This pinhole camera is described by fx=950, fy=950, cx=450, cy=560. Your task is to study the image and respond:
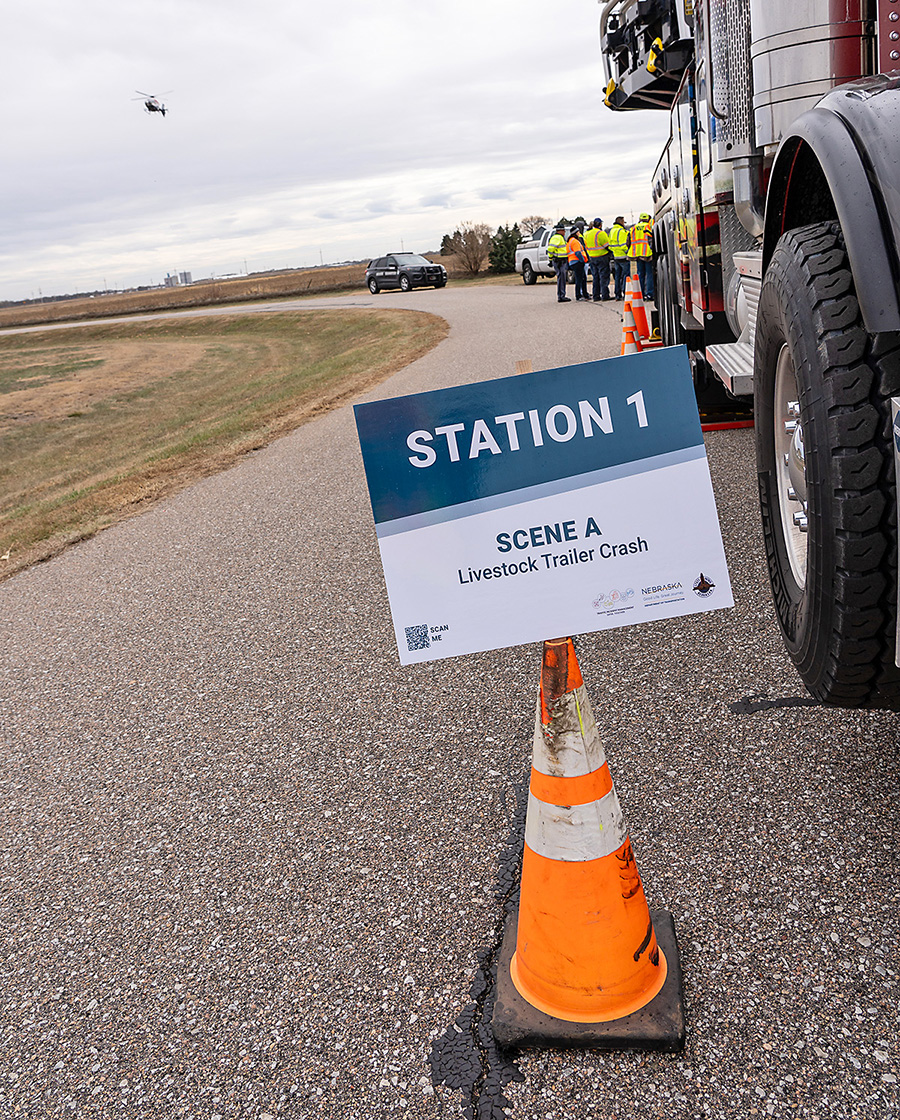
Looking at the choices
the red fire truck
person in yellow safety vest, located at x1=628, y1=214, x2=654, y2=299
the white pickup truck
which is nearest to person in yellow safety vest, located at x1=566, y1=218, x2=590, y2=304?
person in yellow safety vest, located at x1=628, y1=214, x2=654, y2=299

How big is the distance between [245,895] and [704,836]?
133cm

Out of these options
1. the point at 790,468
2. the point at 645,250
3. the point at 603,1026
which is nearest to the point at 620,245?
the point at 645,250

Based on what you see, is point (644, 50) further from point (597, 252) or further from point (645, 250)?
point (597, 252)

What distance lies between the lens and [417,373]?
47.2ft

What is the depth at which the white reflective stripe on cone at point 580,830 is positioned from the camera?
7.16ft

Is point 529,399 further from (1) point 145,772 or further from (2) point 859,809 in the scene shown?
(1) point 145,772

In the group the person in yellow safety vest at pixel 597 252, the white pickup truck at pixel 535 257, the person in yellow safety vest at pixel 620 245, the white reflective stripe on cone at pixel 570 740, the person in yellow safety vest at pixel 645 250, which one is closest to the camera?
the white reflective stripe on cone at pixel 570 740

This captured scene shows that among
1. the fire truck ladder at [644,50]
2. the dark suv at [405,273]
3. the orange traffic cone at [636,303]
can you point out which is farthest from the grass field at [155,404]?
the fire truck ladder at [644,50]

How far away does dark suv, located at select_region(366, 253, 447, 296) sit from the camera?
3834cm

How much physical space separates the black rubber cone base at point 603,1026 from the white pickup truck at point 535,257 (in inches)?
1221

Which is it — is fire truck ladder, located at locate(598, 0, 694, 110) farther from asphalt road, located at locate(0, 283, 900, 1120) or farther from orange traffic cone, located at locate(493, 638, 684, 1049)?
orange traffic cone, located at locate(493, 638, 684, 1049)

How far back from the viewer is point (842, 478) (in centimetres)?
227

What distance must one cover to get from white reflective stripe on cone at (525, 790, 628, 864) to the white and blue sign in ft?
1.37

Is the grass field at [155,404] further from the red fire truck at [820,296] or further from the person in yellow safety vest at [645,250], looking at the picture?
the red fire truck at [820,296]
